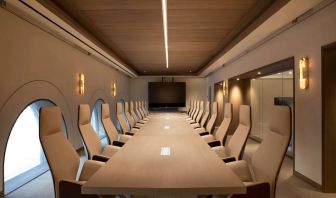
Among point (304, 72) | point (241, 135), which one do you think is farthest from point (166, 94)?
point (241, 135)

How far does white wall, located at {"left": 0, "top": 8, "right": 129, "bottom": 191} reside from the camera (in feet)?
11.5

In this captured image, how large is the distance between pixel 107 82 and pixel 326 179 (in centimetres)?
778

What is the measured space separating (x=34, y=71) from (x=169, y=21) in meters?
2.56

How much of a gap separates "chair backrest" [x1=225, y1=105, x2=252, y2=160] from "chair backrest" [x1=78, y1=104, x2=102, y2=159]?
5.98 feet

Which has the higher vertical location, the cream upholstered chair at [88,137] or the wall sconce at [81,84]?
the wall sconce at [81,84]

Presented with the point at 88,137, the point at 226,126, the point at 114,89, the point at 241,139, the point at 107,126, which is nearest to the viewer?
the point at 241,139

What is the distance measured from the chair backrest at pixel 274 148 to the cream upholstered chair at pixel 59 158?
152 cm

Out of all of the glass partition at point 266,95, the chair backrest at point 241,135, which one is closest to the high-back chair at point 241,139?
the chair backrest at point 241,135

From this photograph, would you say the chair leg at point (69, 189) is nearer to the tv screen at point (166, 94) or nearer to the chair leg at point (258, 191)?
the chair leg at point (258, 191)

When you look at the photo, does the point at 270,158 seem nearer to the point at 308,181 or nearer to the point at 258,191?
the point at 258,191

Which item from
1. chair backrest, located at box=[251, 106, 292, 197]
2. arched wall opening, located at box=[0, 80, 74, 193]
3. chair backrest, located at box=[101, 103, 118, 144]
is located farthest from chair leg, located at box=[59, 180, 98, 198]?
chair backrest, located at box=[101, 103, 118, 144]

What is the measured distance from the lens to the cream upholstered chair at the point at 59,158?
187cm

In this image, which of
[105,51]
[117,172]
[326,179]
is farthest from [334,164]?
[105,51]

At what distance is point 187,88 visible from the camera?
15094 mm
